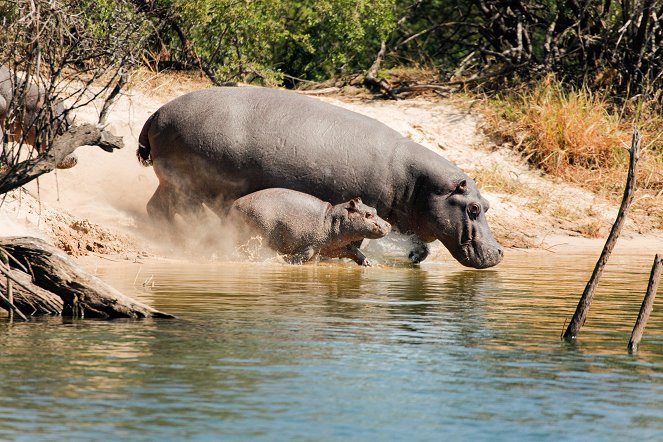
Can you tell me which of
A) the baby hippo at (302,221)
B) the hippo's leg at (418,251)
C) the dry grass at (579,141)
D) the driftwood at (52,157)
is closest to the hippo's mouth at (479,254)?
the hippo's leg at (418,251)

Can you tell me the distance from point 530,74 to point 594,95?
37.5 inches

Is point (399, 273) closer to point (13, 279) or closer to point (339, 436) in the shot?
point (13, 279)

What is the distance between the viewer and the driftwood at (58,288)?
23.5 feet

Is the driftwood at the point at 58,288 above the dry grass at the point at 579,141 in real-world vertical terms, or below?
below

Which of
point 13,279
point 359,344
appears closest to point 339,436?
point 359,344

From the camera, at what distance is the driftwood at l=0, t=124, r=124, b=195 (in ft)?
23.5

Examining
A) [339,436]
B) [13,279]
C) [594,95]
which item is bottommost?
[339,436]

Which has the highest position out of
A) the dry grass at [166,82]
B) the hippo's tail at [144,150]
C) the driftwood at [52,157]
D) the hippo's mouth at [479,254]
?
the dry grass at [166,82]

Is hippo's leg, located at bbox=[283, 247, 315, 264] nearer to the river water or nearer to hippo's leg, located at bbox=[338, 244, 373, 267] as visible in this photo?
hippo's leg, located at bbox=[338, 244, 373, 267]

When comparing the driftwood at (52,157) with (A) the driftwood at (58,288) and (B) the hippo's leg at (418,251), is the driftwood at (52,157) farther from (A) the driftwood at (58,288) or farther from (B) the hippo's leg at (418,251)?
(B) the hippo's leg at (418,251)

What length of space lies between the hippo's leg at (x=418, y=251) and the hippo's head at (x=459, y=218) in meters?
0.23

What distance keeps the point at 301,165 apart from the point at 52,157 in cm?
445

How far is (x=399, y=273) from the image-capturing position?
11.0 metres

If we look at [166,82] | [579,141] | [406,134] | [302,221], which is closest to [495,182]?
[406,134]
